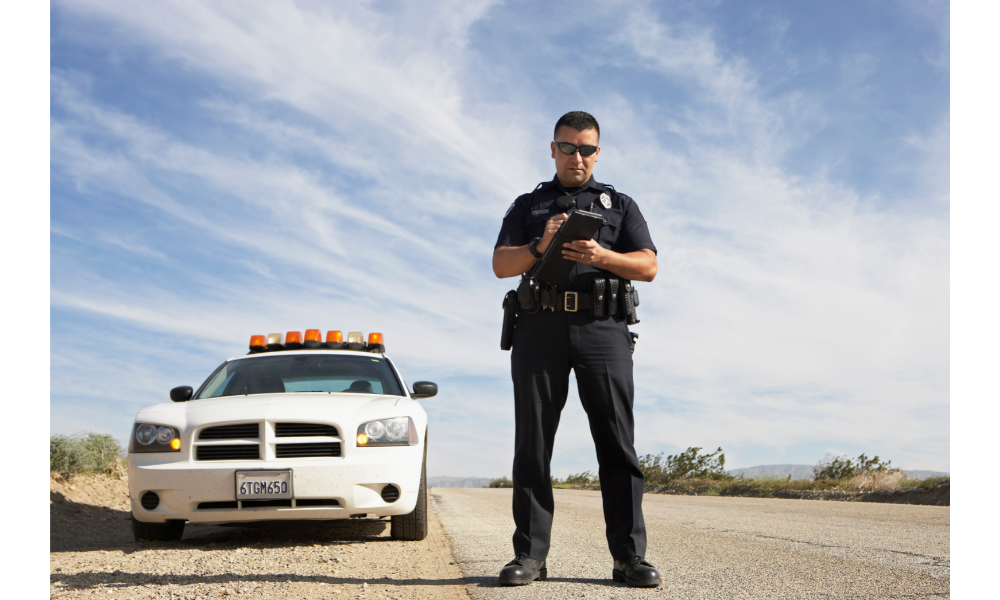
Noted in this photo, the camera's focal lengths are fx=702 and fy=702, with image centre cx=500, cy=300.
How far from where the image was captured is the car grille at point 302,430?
5.01 m

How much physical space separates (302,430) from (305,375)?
148cm

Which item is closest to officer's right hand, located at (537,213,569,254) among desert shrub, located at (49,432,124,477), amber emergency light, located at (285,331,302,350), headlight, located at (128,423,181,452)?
headlight, located at (128,423,181,452)

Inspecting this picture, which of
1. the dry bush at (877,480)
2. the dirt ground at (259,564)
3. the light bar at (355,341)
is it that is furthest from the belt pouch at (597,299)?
the dry bush at (877,480)

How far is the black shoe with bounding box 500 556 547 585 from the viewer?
3.22 m

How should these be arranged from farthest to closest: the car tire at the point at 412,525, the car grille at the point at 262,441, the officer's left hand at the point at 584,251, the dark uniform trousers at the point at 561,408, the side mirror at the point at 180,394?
the side mirror at the point at 180,394 < the car tire at the point at 412,525 < the car grille at the point at 262,441 < the dark uniform trousers at the point at 561,408 < the officer's left hand at the point at 584,251

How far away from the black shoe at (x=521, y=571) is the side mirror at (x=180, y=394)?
3.74 m

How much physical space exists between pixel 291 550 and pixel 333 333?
2717 millimetres

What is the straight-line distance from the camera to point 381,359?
6633mm

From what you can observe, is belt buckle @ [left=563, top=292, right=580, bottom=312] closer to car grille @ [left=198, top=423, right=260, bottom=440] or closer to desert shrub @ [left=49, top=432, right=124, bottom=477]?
car grille @ [left=198, top=423, right=260, bottom=440]

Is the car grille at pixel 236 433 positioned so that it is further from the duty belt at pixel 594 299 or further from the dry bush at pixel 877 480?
the dry bush at pixel 877 480

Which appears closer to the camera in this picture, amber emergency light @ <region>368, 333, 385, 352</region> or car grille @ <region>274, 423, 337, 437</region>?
car grille @ <region>274, 423, 337, 437</region>

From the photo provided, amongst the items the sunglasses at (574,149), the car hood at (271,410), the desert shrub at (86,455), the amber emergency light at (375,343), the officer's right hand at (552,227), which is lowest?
the desert shrub at (86,455)

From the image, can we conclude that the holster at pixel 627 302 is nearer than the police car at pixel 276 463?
Yes

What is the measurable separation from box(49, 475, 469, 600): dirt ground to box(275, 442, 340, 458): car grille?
0.63m
